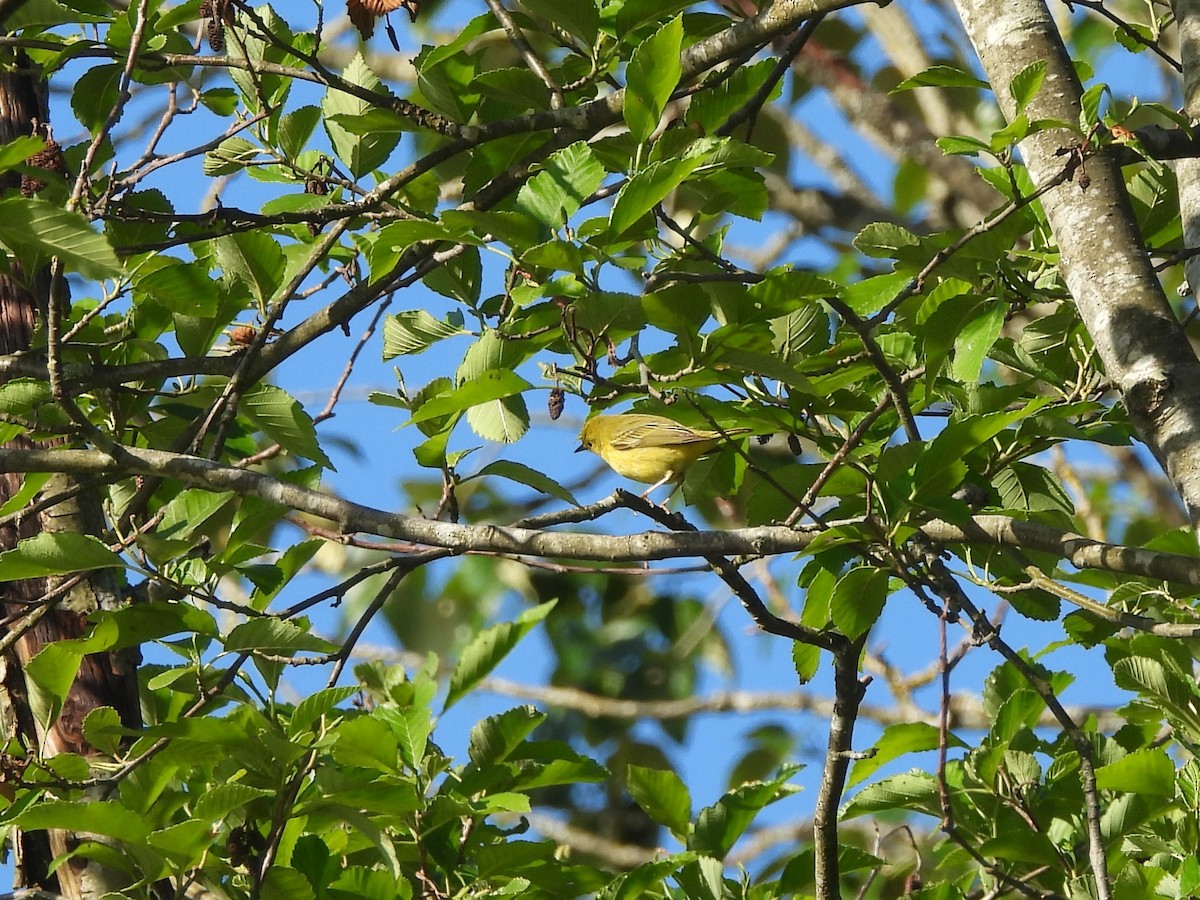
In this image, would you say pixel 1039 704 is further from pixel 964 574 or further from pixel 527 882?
pixel 527 882

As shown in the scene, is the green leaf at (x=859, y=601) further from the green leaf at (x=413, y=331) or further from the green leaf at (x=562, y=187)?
the green leaf at (x=413, y=331)

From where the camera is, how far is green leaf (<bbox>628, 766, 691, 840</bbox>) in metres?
3.21

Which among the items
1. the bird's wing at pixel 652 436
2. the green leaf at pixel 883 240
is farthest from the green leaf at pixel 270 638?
the bird's wing at pixel 652 436

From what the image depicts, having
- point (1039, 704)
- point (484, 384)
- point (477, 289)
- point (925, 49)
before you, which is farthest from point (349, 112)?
point (925, 49)

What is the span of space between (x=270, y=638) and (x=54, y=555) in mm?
485

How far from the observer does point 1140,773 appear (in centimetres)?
279

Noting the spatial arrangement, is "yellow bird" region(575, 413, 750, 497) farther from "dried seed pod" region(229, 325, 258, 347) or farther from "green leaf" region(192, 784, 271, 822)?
"green leaf" region(192, 784, 271, 822)

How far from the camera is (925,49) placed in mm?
9148

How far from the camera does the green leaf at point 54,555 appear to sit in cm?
276

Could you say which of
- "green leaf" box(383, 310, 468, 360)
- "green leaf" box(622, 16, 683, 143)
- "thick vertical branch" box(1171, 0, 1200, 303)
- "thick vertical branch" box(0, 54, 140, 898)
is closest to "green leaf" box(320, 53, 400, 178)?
"green leaf" box(383, 310, 468, 360)

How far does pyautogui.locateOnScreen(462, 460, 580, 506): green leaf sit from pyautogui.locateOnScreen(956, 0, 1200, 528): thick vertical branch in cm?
117

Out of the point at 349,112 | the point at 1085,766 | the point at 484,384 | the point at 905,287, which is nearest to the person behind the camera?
the point at 484,384

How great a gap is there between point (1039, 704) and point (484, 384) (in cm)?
166

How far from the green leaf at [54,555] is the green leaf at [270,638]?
1.01 ft
